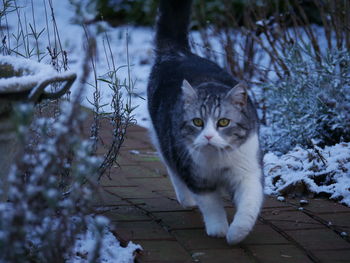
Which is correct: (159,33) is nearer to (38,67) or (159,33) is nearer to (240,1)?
(38,67)

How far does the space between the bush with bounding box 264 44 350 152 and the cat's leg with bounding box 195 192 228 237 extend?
57.4 inches

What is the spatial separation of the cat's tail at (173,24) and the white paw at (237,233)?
5.36 feet

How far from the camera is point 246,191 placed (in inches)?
116

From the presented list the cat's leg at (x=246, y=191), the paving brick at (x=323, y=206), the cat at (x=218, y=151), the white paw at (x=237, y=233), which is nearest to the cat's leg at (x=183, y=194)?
the cat at (x=218, y=151)

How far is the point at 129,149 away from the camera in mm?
4859

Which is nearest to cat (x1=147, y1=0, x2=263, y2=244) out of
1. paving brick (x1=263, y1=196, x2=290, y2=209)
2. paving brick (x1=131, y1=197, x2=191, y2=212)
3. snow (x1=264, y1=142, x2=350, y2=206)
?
paving brick (x1=131, y1=197, x2=191, y2=212)

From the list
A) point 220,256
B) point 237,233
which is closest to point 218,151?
point 237,233

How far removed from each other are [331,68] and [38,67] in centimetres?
269

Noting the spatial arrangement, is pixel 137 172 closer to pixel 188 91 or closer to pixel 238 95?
pixel 188 91

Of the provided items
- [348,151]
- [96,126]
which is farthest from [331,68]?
[96,126]

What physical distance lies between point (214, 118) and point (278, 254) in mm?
719

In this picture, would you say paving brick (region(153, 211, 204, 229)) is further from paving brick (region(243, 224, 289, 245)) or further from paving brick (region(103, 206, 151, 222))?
paving brick (region(243, 224, 289, 245))

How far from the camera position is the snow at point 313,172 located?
3.66 m

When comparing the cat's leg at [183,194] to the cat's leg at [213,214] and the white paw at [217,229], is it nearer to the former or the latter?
the cat's leg at [213,214]
